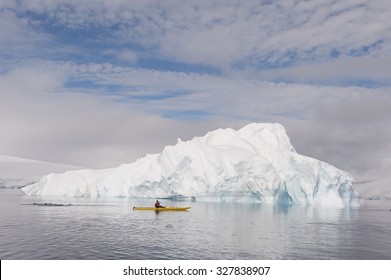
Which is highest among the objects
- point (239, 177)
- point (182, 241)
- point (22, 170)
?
point (22, 170)

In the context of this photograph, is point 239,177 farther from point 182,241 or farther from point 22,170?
point 22,170

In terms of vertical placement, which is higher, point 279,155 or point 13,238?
point 279,155

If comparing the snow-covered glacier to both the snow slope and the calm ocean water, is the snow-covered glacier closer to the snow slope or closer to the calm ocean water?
the calm ocean water

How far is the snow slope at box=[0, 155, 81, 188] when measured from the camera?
574 feet

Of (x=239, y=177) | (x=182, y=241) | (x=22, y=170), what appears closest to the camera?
(x=182, y=241)

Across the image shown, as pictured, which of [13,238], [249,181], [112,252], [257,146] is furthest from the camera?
[257,146]

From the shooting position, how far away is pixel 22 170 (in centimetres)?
18312

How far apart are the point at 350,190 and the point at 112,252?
69150 millimetres

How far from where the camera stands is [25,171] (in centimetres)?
18188

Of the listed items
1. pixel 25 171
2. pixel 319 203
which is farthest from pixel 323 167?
pixel 25 171

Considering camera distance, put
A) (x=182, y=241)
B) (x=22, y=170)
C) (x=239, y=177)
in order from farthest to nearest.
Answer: (x=22, y=170)
(x=239, y=177)
(x=182, y=241)

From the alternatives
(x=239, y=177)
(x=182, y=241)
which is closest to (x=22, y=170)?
(x=239, y=177)

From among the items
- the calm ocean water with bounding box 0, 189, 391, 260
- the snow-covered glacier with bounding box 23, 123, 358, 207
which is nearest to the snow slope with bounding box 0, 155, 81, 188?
the snow-covered glacier with bounding box 23, 123, 358, 207
